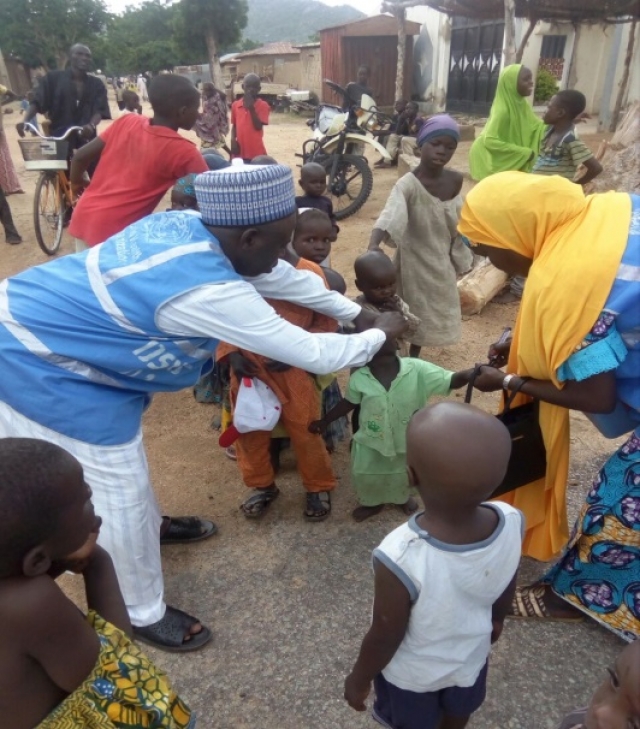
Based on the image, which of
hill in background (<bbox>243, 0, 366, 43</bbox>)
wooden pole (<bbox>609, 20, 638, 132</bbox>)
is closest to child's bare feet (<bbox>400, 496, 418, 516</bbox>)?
wooden pole (<bbox>609, 20, 638, 132</bbox>)

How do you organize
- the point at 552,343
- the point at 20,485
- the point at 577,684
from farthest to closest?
the point at 577,684 < the point at 552,343 < the point at 20,485

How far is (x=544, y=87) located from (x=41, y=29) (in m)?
33.6

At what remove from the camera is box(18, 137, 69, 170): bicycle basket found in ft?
19.5

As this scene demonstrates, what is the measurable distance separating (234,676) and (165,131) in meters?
2.71

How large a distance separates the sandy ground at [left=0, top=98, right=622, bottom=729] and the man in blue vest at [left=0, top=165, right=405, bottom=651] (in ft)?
1.79

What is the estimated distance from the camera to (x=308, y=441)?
8.66 feet

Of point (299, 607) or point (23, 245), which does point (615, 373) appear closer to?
point (299, 607)

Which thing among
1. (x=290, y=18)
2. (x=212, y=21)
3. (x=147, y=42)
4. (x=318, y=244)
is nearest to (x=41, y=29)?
(x=147, y=42)

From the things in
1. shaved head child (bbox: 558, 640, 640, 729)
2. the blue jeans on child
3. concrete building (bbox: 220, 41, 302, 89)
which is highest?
shaved head child (bbox: 558, 640, 640, 729)

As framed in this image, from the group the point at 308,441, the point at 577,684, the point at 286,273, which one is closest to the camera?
the point at 577,684

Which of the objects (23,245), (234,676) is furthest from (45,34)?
(234,676)

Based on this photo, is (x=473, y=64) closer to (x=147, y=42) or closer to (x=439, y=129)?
(x=439, y=129)

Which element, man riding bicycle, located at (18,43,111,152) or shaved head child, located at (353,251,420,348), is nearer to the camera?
shaved head child, located at (353,251,420,348)

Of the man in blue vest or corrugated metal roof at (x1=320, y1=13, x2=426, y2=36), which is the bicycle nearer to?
the man in blue vest
